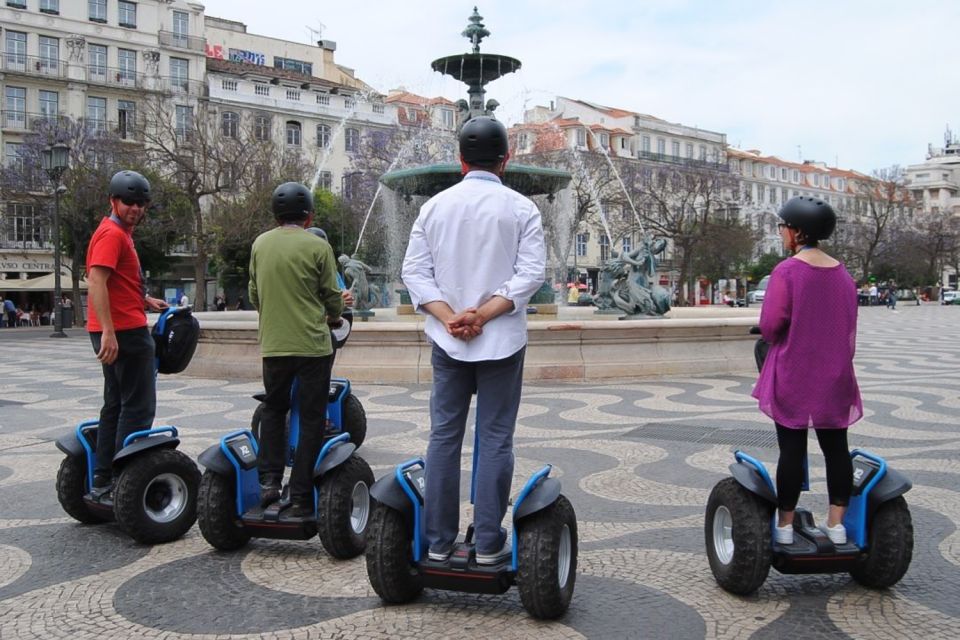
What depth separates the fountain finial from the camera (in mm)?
15562

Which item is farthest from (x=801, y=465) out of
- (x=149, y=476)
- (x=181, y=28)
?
(x=181, y=28)

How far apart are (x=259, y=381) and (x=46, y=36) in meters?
44.9

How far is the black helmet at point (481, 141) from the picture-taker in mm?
3164

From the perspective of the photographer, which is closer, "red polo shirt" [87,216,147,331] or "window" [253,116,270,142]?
"red polo shirt" [87,216,147,331]

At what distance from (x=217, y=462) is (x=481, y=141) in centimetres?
190

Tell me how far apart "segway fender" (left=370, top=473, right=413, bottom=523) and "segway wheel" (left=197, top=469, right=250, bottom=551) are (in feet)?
3.21

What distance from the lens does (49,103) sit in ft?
155

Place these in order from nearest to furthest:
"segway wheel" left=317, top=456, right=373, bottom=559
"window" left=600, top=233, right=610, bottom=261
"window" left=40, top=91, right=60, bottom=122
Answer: "segway wheel" left=317, top=456, right=373, bottom=559 < "window" left=40, top=91, right=60, bottom=122 < "window" left=600, top=233, right=610, bottom=261

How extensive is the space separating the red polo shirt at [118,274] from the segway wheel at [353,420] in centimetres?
189

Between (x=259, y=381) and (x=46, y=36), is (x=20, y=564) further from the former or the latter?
(x=46, y=36)

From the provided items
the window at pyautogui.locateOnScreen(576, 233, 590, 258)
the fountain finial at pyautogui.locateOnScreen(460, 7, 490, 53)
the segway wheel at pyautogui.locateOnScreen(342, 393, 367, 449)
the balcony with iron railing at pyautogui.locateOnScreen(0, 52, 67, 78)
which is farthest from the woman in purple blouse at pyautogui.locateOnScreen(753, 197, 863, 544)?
the window at pyautogui.locateOnScreen(576, 233, 590, 258)

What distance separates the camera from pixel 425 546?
3174mm

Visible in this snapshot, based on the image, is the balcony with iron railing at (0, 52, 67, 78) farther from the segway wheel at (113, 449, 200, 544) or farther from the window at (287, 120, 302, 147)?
the segway wheel at (113, 449, 200, 544)

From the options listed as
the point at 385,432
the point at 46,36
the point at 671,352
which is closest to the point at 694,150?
the point at 46,36
